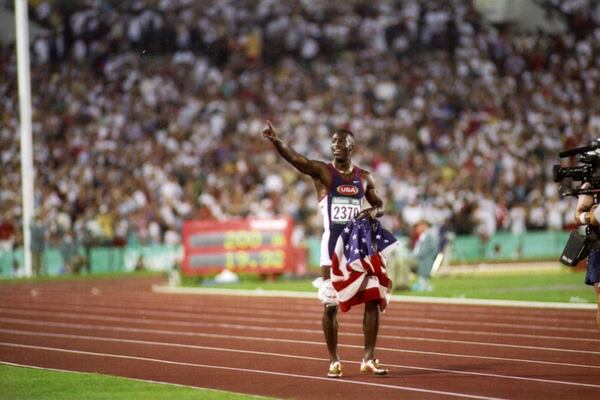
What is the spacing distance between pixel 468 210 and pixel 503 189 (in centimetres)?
137

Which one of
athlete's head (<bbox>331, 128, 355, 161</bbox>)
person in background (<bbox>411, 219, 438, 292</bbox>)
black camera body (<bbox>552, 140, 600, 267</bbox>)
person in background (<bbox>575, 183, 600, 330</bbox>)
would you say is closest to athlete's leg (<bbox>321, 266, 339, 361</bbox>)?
athlete's head (<bbox>331, 128, 355, 161</bbox>)

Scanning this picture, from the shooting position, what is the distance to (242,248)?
1057 inches

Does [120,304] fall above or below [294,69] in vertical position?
below

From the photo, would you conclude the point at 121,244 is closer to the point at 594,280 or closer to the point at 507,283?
the point at 507,283

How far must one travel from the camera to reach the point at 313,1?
39.9 meters

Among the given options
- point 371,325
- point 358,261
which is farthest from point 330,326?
point 358,261

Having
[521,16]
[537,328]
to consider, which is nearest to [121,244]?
[521,16]

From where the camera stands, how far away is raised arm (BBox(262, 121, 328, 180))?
1026 centimetres

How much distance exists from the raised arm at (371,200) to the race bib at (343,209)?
3.9 inches

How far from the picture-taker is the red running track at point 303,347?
1012 centimetres

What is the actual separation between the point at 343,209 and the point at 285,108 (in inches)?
1024

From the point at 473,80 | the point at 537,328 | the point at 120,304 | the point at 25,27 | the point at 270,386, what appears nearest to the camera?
the point at 270,386

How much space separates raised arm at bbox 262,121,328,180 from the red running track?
5.50ft

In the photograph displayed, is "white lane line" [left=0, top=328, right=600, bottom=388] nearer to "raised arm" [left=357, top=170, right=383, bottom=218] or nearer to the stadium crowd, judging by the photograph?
"raised arm" [left=357, top=170, right=383, bottom=218]
